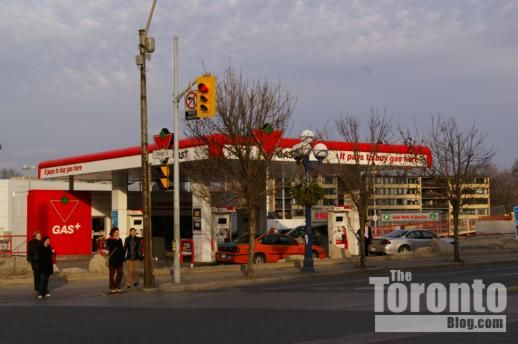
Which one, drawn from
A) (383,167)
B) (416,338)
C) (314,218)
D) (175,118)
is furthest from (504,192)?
(416,338)

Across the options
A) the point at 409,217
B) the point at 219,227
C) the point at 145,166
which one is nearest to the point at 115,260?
the point at 145,166

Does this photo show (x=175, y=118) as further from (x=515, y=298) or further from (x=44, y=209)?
(x=44, y=209)

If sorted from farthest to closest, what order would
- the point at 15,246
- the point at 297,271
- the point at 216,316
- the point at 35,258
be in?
the point at 15,246 → the point at 297,271 → the point at 35,258 → the point at 216,316

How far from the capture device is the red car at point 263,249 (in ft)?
95.9

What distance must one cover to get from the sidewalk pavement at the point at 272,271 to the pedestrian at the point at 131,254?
89cm

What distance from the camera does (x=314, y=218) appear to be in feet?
156

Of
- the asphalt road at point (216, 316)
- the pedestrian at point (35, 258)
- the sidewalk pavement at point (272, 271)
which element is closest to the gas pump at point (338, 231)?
the sidewalk pavement at point (272, 271)

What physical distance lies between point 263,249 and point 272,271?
3.65 meters

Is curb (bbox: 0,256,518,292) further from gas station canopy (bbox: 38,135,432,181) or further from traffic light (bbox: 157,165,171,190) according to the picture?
gas station canopy (bbox: 38,135,432,181)

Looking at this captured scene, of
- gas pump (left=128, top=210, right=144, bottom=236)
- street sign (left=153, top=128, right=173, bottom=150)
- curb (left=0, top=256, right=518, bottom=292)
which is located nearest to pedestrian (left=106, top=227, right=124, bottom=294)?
curb (left=0, top=256, right=518, bottom=292)

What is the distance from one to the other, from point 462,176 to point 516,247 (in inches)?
416

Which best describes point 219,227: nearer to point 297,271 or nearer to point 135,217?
point 135,217

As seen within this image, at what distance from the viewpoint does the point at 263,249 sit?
2984 cm

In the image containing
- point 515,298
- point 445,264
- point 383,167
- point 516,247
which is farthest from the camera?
point 516,247
